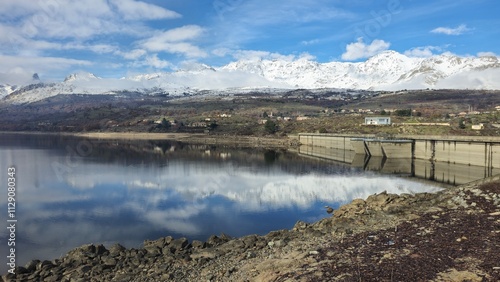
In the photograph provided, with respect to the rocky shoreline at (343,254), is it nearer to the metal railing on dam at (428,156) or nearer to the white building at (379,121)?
A: the metal railing on dam at (428,156)

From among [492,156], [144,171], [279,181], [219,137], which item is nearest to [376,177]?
[279,181]

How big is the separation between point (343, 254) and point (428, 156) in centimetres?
4881

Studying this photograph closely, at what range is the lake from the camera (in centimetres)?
2078

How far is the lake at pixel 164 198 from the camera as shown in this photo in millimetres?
20781

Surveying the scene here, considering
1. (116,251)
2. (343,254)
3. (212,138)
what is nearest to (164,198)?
(116,251)

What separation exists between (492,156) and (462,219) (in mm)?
34529

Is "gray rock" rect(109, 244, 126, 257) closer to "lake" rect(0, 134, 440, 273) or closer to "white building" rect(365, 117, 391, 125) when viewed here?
"lake" rect(0, 134, 440, 273)

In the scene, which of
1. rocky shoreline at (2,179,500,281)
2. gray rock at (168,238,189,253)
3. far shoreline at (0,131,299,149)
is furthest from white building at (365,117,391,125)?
gray rock at (168,238,189,253)

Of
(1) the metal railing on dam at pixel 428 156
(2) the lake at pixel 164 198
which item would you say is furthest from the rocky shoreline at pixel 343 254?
(1) the metal railing on dam at pixel 428 156

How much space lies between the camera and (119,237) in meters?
20.0

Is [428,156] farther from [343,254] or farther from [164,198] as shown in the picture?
[343,254]

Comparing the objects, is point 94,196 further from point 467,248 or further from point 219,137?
point 219,137

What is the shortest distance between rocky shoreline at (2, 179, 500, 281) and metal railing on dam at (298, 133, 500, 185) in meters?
23.5

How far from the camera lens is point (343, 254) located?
37.3 ft
